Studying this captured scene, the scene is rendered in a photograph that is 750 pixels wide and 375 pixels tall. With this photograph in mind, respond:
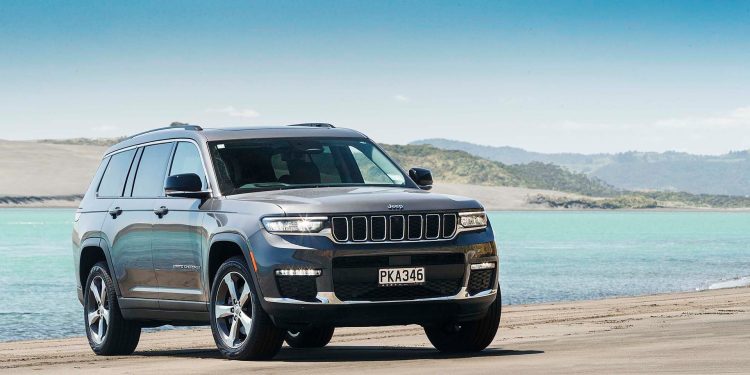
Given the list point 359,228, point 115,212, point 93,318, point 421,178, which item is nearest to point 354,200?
point 359,228

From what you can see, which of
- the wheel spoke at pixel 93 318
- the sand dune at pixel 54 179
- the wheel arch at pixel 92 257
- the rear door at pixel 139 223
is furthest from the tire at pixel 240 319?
the sand dune at pixel 54 179

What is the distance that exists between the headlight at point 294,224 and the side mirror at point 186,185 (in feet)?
3.45

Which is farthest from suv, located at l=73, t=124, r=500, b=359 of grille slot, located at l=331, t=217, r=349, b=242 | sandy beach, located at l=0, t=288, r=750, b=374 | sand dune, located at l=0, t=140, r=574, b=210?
sand dune, located at l=0, t=140, r=574, b=210

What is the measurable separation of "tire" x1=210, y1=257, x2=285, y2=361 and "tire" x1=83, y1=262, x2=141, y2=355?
80.7 inches

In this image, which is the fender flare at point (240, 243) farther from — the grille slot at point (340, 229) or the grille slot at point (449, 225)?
the grille slot at point (449, 225)

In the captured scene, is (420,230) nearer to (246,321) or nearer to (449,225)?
(449,225)

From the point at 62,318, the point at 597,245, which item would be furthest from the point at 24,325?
the point at 597,245

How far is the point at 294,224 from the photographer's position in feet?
33.8

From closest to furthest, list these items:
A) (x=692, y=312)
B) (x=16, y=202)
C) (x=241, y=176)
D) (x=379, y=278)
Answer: (x=379, y=278), (x=241, y=176), (x=692, y=312), (x=16, y=202)

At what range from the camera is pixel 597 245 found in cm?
6531

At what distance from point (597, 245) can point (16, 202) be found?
101838mm

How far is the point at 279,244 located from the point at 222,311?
39.5 inches

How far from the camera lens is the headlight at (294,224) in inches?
404

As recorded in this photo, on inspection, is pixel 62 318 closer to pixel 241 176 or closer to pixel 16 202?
pixel 241 176
